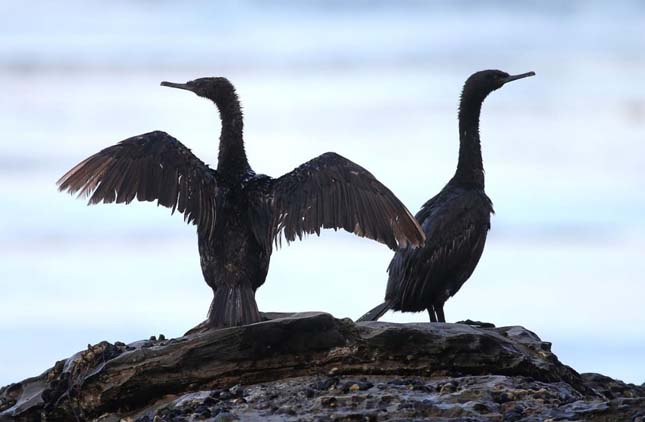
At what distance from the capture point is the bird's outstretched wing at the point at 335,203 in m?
11.3

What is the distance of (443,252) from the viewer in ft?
41.5

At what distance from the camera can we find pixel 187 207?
11273 mm

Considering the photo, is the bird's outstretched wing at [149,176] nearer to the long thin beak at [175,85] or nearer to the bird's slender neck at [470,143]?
the long thin beak at [175,85]

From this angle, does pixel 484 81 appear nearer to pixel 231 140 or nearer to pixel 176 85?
pixel 231 140

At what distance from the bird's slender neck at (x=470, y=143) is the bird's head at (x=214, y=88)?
2662 mm

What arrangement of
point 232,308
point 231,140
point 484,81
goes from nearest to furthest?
1. point 232,308
2. point 231,140
3. point 484,81

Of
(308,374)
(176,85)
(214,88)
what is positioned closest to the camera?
(308,374)

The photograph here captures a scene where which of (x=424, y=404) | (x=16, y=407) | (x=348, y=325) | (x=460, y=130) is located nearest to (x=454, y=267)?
(x=460, y=130)

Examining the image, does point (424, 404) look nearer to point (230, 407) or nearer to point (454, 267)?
point (230, 407)

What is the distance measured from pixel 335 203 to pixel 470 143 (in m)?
2.68

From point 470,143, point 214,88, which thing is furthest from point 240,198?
point 470,143

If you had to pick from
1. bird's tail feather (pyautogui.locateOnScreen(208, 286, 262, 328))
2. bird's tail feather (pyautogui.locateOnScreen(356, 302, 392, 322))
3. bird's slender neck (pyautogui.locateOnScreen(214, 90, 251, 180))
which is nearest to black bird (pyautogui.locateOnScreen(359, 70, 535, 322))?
bird's tail feather (pyautogui.locateOnScreen(356, 302, 392, 322))

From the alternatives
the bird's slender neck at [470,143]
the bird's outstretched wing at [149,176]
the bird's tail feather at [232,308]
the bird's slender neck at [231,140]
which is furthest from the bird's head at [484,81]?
the bird's tail feather at [232,308]

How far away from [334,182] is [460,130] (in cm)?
283
